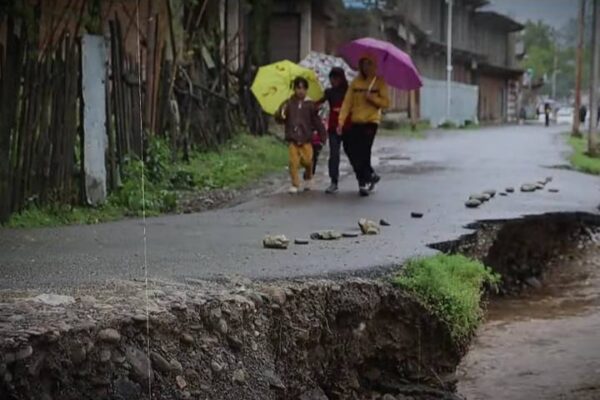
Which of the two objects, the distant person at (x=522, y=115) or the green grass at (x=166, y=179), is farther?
the distant person at (x=522, y=115)

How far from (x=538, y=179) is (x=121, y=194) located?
7.15m

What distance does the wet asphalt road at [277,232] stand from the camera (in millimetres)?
6598

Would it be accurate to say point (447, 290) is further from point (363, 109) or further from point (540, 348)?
point (363, 109)

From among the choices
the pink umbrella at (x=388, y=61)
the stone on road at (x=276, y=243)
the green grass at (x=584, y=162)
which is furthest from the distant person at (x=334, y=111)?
the green grass at (x=584, y=162)

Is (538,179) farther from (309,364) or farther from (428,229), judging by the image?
(309,364)

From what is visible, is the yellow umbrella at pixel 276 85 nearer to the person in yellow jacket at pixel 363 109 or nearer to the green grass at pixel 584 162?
the person in yellow jacket at pixel 363 109

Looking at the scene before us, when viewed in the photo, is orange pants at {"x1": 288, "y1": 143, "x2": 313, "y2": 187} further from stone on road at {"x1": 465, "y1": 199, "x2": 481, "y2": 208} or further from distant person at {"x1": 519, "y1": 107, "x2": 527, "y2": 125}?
distant person at {"x1": 519, "y1": 107, "x2": 527, "y2": 125}

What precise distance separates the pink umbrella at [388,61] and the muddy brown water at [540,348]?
2913 millimetres

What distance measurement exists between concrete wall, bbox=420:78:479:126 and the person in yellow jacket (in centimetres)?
2890

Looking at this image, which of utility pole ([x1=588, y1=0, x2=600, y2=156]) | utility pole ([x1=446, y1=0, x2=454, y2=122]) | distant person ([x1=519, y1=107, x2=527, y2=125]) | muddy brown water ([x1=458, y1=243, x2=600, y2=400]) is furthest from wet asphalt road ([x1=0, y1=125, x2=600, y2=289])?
distant person ([x1=519, y1=107, x2=527, y2=125])

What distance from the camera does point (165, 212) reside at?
10461 millimetres

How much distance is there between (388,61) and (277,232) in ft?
11.9

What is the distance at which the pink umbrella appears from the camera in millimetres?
11547

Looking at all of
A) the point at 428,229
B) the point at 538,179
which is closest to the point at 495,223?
the point at 428,229
